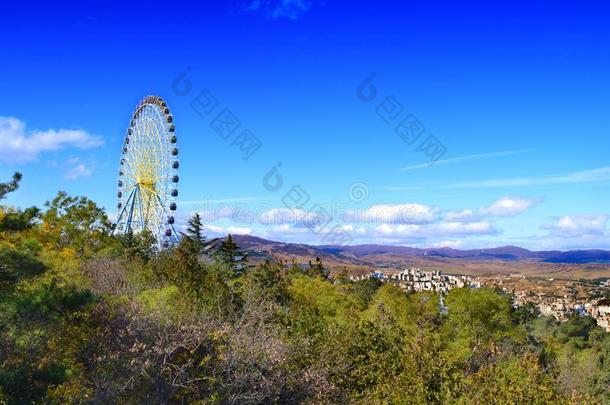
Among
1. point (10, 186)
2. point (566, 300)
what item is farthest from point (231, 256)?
point (566, 300)

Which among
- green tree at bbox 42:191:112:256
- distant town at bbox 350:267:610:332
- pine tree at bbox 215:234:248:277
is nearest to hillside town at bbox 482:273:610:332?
distant town at bbox 350:267:610:332

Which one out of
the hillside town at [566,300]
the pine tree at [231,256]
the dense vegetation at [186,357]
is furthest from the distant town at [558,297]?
the dense vegetation at [186,357]

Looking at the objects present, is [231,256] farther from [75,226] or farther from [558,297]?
[558,297]

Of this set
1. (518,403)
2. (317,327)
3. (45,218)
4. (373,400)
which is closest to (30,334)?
(373,400)

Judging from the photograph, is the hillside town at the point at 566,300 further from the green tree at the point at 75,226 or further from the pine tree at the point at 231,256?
the green tree at the point at 75,226

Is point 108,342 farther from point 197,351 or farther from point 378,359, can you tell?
point 378,359

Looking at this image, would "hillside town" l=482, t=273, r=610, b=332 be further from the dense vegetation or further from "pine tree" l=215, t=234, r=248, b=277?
the dense vegetation

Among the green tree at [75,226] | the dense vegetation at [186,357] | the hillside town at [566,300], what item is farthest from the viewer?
the hillside town at [566,300]

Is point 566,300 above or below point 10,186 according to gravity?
below
